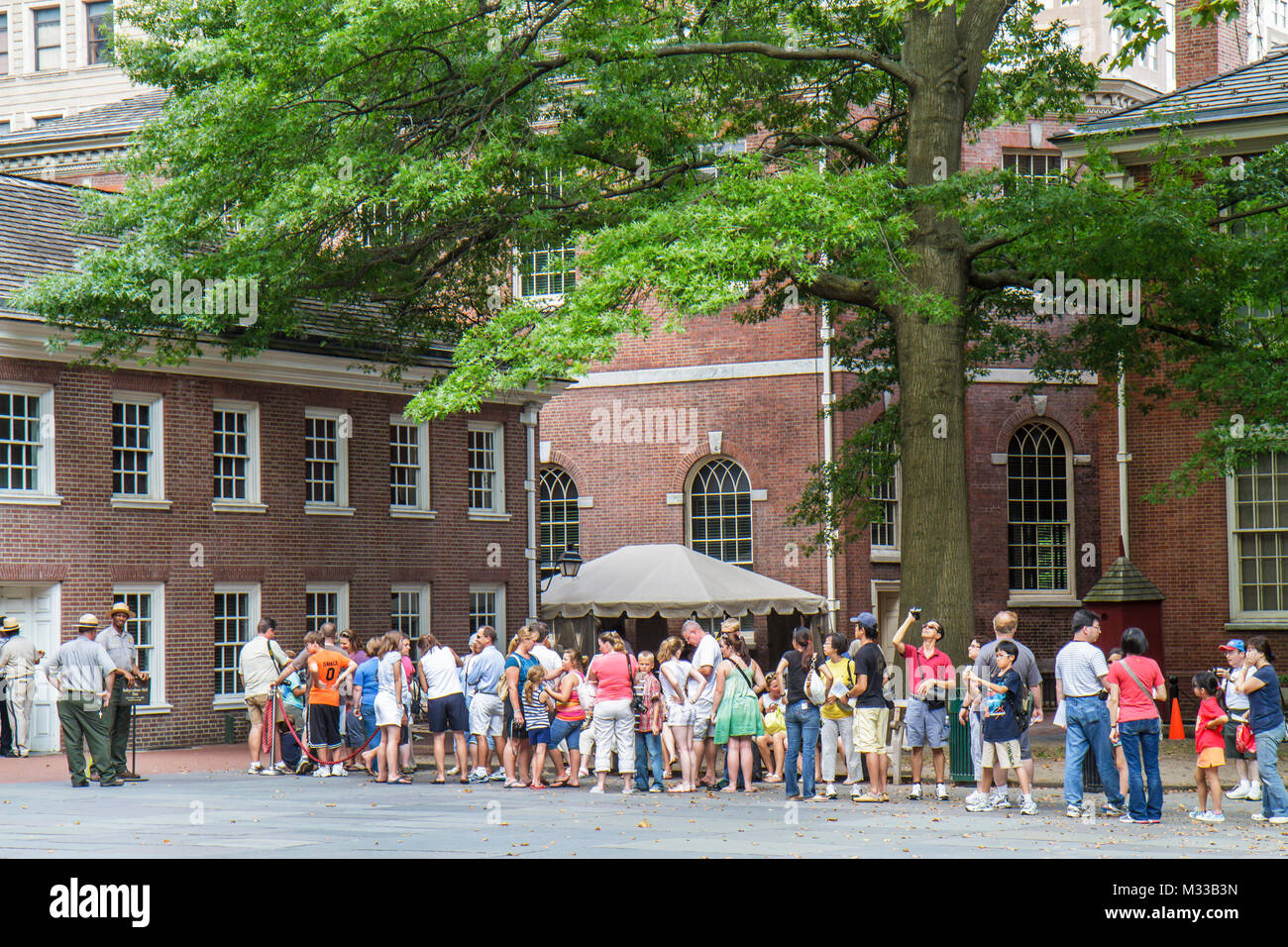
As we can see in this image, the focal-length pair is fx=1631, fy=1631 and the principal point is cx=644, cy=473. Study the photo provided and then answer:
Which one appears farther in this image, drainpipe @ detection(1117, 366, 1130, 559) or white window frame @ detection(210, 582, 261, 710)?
drainpipe @ detection(1117, 366, 1130, 559)

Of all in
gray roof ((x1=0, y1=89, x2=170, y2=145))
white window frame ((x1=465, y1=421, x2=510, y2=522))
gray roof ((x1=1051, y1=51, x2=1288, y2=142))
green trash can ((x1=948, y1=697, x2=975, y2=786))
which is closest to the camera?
green trash can ((x1=948, y1=697, x2=975, y2=786))

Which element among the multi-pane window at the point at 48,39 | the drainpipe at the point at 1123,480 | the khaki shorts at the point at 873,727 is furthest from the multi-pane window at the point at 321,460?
the multi-pane window at the point at 48,39

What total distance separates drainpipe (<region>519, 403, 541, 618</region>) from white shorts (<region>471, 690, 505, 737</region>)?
1247 centimetres

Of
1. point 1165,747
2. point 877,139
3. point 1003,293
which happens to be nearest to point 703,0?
point 877,139

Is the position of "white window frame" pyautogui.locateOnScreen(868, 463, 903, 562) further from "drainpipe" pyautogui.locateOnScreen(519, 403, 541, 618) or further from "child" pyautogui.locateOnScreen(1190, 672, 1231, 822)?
"child" pyautogui.locateOnScreen(1190, 672, 1231, 822)

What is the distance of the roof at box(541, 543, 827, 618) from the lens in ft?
85.9

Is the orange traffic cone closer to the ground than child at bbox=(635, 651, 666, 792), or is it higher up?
closer to the ground

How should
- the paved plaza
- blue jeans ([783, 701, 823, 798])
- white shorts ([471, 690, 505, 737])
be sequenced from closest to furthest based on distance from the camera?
1. the paved plaza
2. blue jeans ([783, 701, 823, 798])
3. white shorts ([471, 690, 505, 737])

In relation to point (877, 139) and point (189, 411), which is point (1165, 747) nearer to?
point (877, 139)

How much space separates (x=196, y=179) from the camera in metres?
19.4

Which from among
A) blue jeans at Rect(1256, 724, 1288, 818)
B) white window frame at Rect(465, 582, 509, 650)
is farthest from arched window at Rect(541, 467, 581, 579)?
blue jeans at Rect(1256, 724, 1288, 818)

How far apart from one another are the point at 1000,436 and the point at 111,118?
2439 centimetres

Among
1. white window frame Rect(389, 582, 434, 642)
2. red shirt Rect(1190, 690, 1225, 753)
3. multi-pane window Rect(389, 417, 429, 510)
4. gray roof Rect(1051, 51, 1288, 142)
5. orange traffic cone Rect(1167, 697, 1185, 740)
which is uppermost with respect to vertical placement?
gray roof Rect(1051, 51, 1288, 142)

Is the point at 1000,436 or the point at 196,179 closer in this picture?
the point at 196,179
